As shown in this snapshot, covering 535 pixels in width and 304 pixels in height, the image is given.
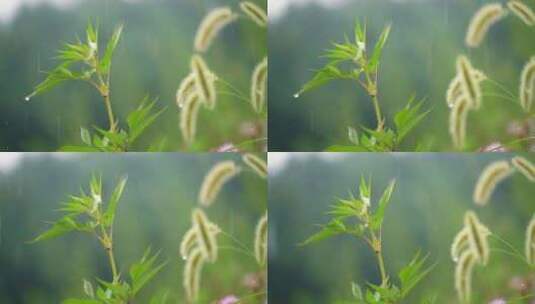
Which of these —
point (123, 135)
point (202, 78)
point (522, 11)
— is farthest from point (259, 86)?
point (522, 11)

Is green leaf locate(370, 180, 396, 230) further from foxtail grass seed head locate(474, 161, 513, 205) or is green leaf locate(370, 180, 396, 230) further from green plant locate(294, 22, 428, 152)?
foxtail grass seed head locate(474, 161, 513, 205)

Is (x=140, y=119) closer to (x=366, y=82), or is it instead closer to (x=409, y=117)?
(x=366, y=82)

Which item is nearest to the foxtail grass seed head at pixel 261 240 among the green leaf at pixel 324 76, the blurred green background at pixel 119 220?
the blurred green background at pixel 119 220

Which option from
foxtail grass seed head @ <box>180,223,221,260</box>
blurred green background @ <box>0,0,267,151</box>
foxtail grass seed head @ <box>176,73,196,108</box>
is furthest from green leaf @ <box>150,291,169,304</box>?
foxtail grass seed head @ <box>176,73,196,108</box>

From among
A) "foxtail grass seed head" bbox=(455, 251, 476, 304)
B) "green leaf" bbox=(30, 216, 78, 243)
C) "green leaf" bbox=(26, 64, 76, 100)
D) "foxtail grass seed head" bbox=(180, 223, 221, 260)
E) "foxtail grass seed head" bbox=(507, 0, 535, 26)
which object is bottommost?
"foxtail grass seed head" bbox=(455, 251, 476, 304)

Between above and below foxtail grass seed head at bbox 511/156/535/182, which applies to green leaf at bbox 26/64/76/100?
above
